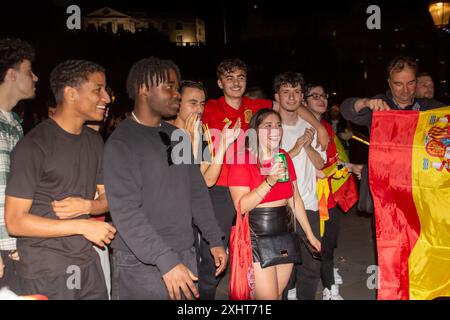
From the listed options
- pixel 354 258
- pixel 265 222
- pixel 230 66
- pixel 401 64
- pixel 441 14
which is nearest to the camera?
pixel 265 222

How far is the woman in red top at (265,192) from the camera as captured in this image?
3473 mm

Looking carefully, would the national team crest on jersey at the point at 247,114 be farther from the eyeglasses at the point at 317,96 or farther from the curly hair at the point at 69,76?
the curly hair at the point at 69,76

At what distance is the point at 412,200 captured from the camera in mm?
3625

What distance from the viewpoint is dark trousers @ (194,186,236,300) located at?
420cm

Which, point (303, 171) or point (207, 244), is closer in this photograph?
point (207, 244)

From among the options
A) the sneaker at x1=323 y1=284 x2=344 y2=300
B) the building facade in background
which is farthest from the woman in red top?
the building facade in background

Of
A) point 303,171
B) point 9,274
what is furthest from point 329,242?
point 9,274

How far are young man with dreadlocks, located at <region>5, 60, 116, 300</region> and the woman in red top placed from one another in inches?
44.8

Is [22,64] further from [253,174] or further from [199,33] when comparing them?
[199,33]

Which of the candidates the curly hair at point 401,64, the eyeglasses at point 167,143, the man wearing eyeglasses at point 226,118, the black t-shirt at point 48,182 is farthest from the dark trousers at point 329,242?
the black t-shirt at point 48,182

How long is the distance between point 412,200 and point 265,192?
1.22m

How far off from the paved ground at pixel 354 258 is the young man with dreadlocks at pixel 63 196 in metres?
2.78

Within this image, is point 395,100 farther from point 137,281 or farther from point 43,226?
point 43,226
